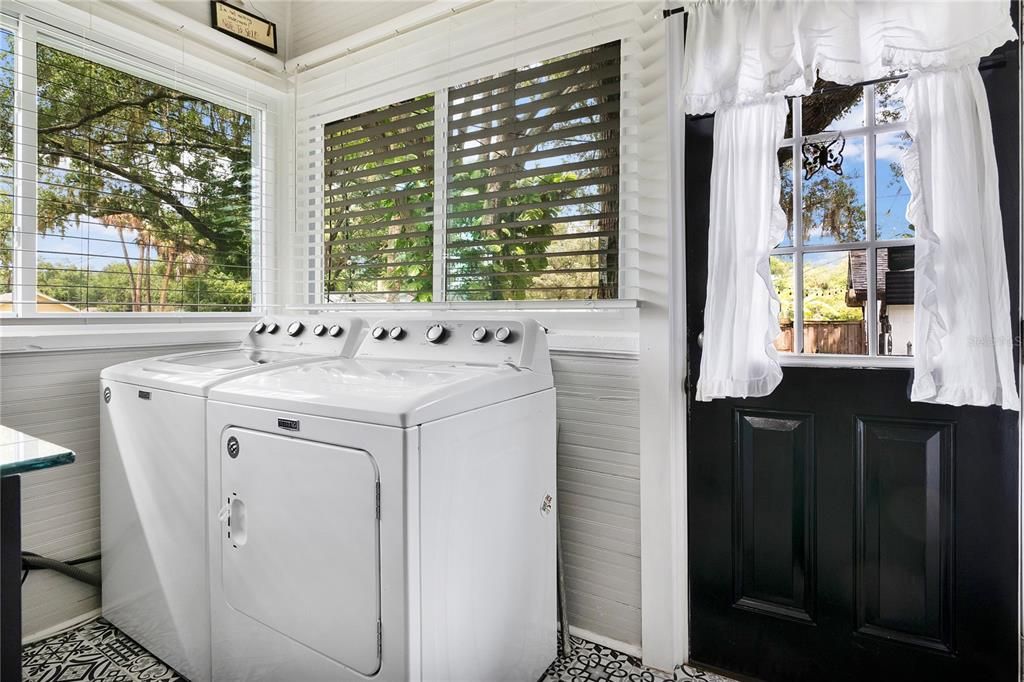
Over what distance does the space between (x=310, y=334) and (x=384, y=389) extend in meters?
0.87

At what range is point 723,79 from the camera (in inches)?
64.9

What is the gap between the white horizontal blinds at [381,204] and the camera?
2.40 m

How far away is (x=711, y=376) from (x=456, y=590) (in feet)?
3.08

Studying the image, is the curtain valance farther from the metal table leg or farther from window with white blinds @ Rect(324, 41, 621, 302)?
the metal table leg

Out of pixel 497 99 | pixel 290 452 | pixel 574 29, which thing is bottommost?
pixel 290 452

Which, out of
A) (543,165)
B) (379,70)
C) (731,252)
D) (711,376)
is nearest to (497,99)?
(543,165)

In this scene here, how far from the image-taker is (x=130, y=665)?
73.0 inches

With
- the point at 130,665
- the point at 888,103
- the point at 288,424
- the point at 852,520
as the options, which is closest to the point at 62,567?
the point at 130,665

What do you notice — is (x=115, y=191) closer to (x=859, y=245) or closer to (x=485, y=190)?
(x=485, y=190)

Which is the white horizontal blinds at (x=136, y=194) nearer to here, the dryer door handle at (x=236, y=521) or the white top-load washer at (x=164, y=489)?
the white top-load washer at (x=164, y=489)

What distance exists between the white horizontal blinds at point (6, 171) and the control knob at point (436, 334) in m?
1.46

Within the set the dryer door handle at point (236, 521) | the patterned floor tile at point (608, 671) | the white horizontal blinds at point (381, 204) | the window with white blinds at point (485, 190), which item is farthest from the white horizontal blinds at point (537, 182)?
the patterned floor tile at point (608, 671)

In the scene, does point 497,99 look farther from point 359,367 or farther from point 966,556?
point 966,556

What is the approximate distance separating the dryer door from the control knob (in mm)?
595
